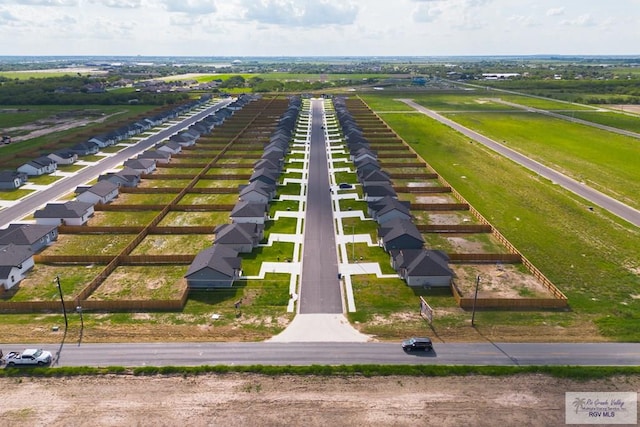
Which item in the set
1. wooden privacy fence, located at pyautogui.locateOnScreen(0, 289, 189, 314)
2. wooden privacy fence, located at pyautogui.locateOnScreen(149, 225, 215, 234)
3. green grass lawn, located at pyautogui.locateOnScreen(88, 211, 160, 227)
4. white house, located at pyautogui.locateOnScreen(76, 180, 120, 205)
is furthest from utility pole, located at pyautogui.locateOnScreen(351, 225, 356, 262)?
white house, located at pyautogui.locateOnScreen(76, 180, 120, 205)

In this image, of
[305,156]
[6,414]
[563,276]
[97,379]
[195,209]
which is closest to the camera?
[6,414]

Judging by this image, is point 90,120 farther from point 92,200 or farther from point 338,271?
point 338,271

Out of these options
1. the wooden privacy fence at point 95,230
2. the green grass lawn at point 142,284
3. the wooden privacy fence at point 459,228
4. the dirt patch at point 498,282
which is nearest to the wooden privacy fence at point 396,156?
the wooden privacy fence at point 459,228

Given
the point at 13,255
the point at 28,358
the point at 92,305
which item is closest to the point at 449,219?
the point at 92,305

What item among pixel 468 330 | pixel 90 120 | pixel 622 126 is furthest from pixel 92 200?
pixel 622 126

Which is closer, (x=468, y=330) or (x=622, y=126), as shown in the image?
(x=468, y=330)

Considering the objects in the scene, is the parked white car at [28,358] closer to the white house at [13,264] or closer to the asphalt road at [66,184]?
the white house at [13,264]

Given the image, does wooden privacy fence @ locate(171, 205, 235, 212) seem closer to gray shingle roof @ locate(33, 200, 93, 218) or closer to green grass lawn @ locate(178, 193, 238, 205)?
green grass lawn @ locate(178, 193, 238, 205)
